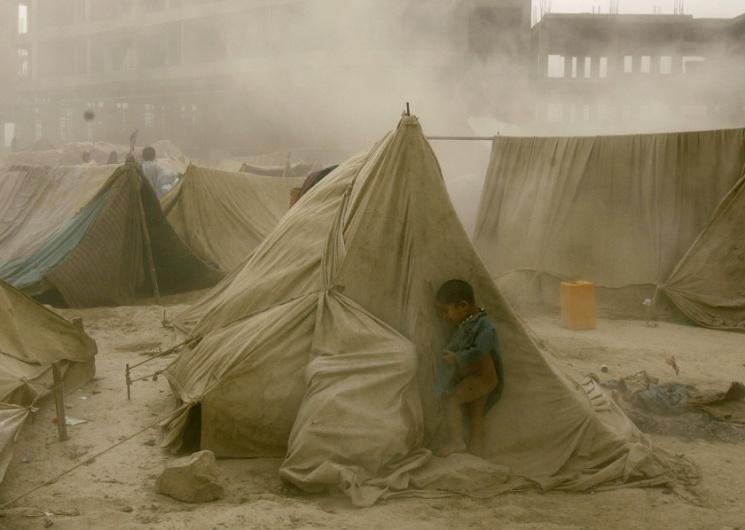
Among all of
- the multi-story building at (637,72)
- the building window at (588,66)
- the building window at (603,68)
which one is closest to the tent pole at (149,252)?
the multi-story building at (637,72)

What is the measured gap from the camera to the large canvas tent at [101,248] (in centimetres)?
830

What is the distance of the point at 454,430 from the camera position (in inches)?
161

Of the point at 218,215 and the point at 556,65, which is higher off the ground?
the point at 556,65

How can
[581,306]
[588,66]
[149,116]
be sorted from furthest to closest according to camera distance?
[149,116] < [588,66] < [581,306]

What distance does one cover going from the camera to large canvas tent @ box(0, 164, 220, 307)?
8305 mm

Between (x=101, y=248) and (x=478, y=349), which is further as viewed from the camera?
(x=101, y=248)

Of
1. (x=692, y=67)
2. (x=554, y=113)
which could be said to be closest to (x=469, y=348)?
(x=554, y=113)

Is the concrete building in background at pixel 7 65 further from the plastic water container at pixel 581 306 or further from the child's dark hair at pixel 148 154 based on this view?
the plastic water container at pixel 581 306

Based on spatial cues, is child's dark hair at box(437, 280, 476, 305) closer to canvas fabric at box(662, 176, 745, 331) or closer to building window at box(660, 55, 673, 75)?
canvas fabric at box(662, 176, 745, 331)

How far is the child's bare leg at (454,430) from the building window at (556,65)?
16316 millimetres

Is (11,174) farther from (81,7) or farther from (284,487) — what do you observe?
(81,7)

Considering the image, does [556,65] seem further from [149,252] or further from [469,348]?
[469,348]

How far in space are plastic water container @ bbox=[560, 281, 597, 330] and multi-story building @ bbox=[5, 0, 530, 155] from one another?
10082mm

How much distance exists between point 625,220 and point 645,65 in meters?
10.4
